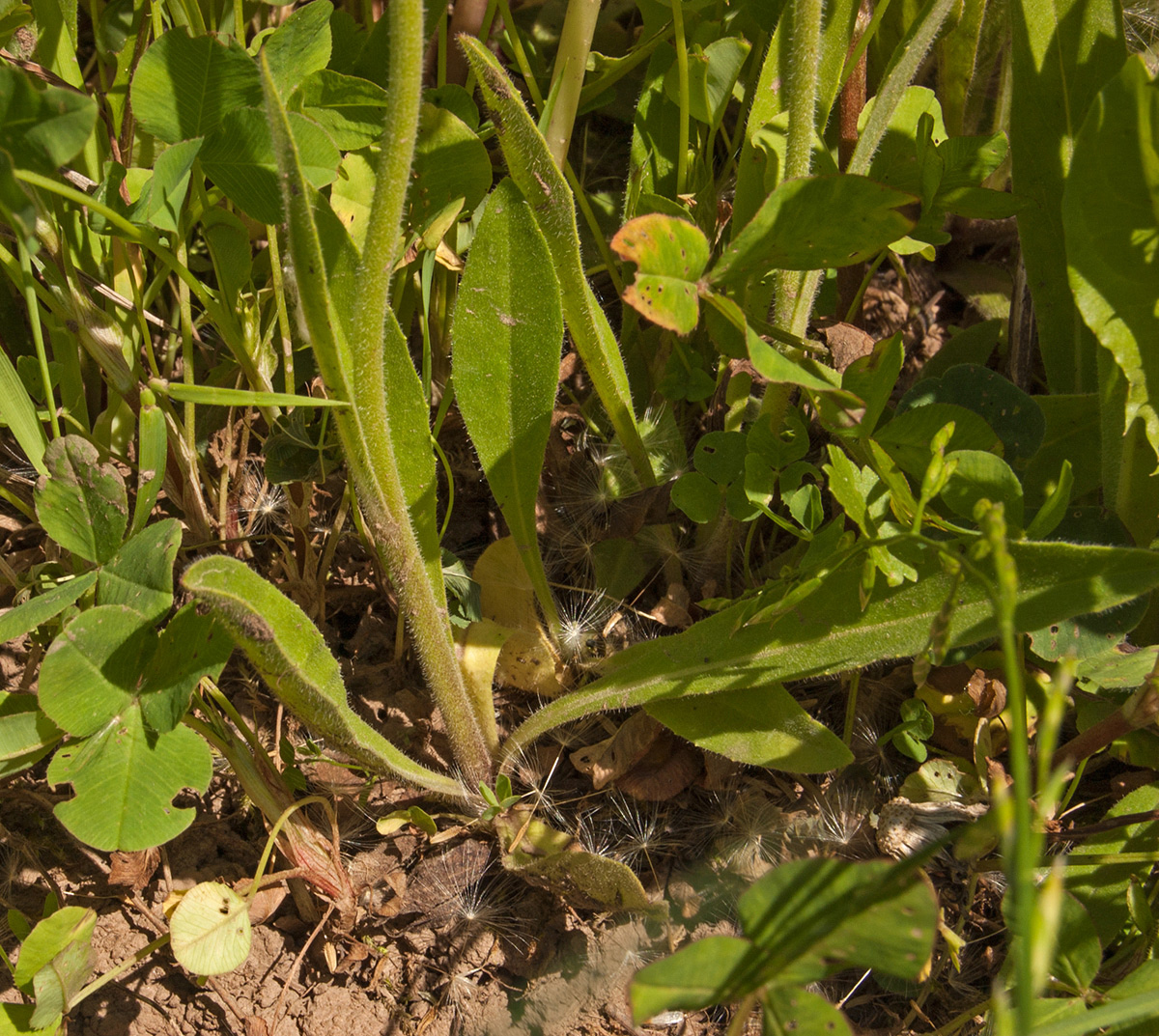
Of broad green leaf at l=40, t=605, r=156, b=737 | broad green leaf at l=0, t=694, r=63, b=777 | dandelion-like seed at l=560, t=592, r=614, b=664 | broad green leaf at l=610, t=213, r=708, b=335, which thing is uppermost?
broad green leaf at l=610, t=213, r=708, b=335

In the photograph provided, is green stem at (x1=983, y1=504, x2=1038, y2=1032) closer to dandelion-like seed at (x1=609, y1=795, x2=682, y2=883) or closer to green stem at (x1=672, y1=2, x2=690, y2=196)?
dandelion-like seed at (x1=609, y1=795, x2=682, y2=883)

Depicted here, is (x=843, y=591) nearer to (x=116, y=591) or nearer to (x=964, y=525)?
(x=964, y=525)

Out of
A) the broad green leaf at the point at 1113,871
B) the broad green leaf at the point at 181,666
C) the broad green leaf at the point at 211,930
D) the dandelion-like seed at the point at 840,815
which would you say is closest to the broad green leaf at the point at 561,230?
the broad green leaf at the point at 211,930

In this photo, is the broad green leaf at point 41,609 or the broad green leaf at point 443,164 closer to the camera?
the broad green leaf at point 41,609

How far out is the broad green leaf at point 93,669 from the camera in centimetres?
134

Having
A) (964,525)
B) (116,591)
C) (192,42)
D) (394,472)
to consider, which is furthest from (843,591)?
(192,42)

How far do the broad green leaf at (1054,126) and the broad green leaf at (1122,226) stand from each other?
1.25 feet

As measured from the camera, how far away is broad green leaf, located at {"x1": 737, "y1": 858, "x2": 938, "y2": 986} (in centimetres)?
96

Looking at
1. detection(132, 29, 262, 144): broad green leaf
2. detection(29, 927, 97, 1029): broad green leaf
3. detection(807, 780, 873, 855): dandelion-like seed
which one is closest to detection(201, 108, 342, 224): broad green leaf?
detection(132, 29, 262, 144): broad green leaf

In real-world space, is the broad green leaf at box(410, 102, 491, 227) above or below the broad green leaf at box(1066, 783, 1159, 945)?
above

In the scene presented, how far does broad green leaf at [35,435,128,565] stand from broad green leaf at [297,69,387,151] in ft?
2.21

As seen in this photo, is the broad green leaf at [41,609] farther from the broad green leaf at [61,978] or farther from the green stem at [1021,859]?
the green stem at [1021,859]

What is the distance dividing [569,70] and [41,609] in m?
1.32

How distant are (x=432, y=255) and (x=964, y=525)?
3.55ft
